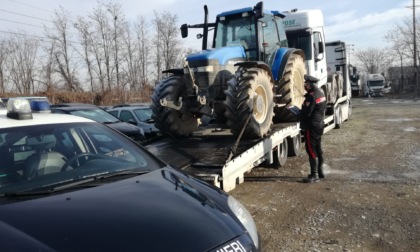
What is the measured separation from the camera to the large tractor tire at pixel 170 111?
8094 mm

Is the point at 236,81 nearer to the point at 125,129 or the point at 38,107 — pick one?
the point at 125,129

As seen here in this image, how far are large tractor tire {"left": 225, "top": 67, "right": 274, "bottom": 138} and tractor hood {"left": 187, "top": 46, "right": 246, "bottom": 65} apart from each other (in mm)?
602

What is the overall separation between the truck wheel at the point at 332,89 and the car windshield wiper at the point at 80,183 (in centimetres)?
1168

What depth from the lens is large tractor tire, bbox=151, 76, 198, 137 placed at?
8094 mm

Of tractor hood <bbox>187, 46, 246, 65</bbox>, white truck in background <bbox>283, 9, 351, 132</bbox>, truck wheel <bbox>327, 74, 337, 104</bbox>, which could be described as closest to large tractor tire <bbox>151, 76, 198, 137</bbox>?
tractor hood <bbox>187, 46, 246, 65</bbox>

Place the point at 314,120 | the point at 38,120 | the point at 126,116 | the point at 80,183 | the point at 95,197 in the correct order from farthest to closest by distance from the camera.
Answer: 1. the point at 126,116
2. the point at 314,120
3. the point at 38,120
4. the point at 80,183
5. the point at 95,197

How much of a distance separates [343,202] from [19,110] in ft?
14.8

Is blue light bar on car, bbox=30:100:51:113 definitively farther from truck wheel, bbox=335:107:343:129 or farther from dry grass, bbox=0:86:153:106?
dry grass, bbox=0:86:153:106

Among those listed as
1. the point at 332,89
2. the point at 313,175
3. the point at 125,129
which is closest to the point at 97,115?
the point at 125,129

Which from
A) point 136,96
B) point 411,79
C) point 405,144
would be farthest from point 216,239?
point 411,79

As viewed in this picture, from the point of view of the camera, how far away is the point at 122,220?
7.73 feet

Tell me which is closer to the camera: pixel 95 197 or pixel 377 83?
pixel 95 197

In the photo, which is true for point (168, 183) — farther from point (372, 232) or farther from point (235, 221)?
point (372, 232)

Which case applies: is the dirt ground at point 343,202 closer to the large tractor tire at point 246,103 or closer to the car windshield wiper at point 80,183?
the large tractor tire at point 246,103
